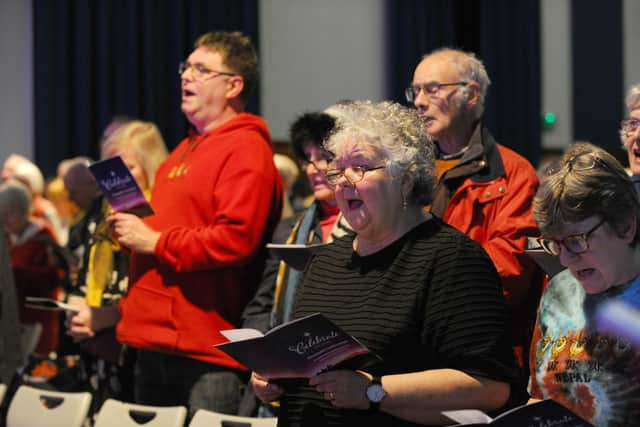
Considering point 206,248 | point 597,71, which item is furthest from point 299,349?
point 597,71

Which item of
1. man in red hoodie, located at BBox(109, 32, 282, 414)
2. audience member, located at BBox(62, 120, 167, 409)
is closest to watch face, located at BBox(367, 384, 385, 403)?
man in red hoodie, located at BBox(109, 32, 282, 414)

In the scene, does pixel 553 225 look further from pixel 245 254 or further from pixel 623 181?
pixel 245 254

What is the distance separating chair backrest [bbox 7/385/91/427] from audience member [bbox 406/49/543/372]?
143 centimetres

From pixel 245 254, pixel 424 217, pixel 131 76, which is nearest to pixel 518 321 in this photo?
pixel 424 217

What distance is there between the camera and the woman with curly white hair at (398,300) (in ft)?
7.43

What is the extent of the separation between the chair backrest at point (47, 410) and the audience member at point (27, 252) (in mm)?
2269

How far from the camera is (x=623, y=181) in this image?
7.13 ft

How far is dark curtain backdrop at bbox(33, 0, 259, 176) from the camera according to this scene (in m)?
8.57

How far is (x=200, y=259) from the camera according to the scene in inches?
134

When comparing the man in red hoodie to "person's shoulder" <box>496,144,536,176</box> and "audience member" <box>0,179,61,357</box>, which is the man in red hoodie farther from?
"audience member" <box>0,179,61,357</box>

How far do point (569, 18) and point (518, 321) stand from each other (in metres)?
7.83

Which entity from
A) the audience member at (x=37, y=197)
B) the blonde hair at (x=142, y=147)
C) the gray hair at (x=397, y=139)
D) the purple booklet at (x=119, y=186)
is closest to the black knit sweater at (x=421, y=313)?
the gray hair at (x=397, y=139)

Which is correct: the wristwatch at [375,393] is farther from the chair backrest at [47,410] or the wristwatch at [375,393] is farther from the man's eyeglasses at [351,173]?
the chair backrest at [47,410]

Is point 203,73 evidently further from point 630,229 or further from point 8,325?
point 630,229
